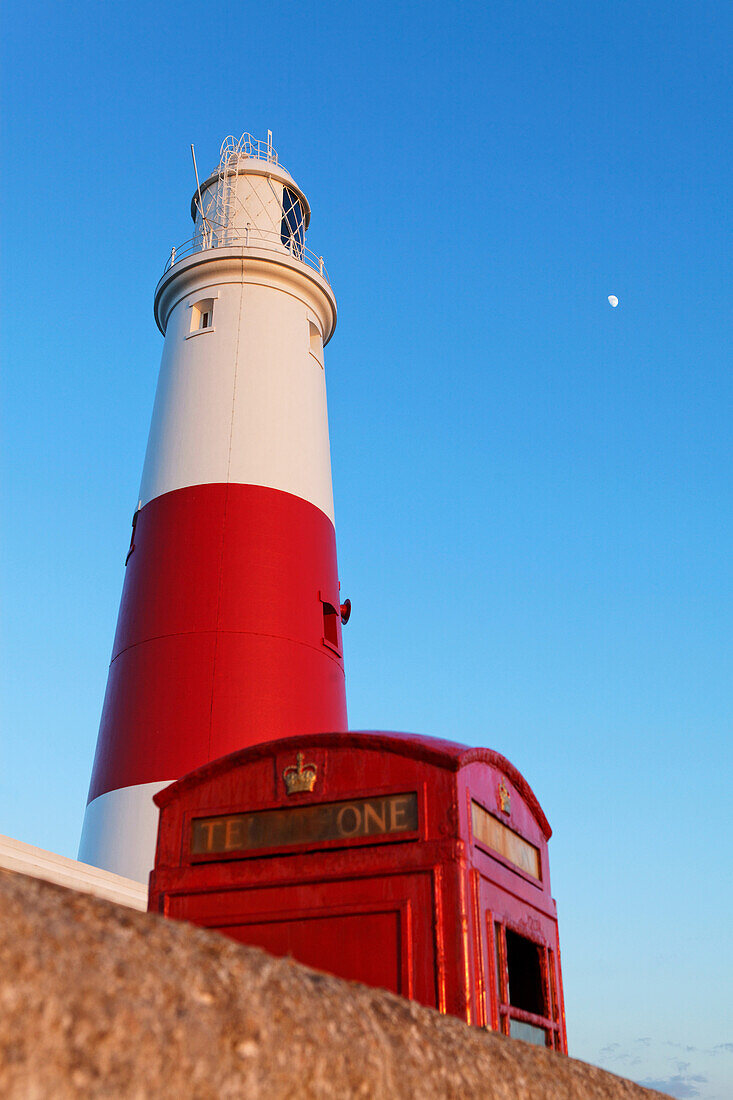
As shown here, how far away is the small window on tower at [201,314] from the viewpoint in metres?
17.0

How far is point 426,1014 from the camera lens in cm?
393

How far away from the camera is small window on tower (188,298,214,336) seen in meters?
17.0

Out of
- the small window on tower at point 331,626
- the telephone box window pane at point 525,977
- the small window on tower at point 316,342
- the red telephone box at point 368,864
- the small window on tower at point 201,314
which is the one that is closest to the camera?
the red telephone box at point 368,864

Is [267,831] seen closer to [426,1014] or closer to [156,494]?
[426,1014]

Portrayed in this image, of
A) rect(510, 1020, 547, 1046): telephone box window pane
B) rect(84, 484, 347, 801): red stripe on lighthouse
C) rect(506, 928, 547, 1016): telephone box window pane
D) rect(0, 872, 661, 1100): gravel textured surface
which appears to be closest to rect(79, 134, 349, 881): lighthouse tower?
rect(84, 484, 347, 801): red stripe on lighthouse

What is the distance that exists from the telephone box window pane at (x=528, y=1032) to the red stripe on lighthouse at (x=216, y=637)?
25.2ft

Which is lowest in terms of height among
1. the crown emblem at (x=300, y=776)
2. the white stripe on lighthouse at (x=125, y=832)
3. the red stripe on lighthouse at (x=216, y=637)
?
the crown emblem at (x=300, y=776)

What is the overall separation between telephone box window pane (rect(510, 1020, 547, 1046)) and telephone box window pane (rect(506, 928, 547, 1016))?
0.29 meters

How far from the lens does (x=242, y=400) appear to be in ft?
52.1

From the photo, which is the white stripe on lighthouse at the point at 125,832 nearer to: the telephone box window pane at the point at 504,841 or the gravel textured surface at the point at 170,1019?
the telephone box window pane at the point at 504,841

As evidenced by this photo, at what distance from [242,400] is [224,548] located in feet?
8.37

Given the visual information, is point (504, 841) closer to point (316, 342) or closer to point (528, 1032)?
point (528, 1032)

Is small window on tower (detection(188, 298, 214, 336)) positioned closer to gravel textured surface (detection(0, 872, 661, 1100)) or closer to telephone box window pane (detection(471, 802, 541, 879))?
telephone box window pane (detection(471, 802, 541, 879))

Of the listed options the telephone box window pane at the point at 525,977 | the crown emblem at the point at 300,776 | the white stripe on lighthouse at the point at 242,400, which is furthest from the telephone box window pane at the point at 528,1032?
the white stripe on lighthouse at the point at 242,400
